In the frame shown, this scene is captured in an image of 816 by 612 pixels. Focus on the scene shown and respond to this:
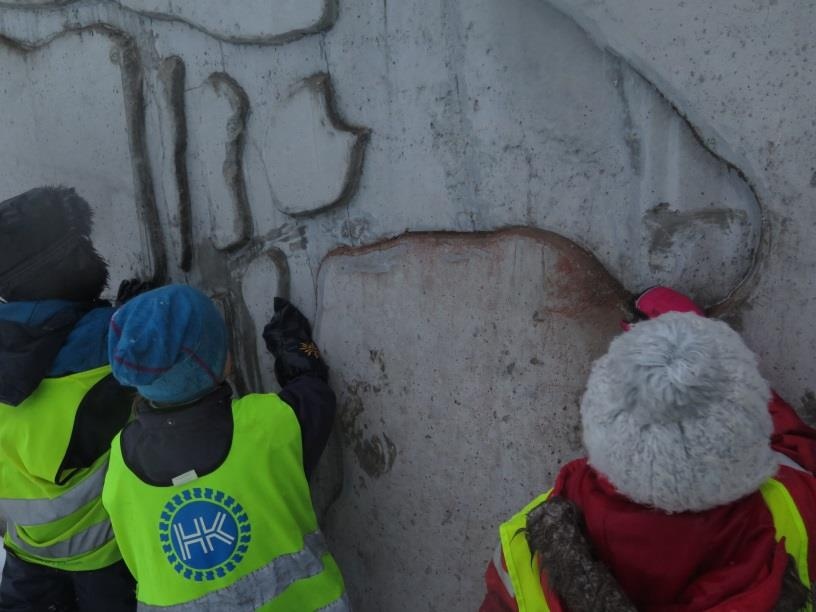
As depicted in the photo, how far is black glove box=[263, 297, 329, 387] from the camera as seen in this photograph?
1705mm

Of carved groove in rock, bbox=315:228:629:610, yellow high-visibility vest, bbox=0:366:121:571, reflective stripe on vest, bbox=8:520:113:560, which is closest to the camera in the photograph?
carved groove in rock, bbox=315:228:629:610

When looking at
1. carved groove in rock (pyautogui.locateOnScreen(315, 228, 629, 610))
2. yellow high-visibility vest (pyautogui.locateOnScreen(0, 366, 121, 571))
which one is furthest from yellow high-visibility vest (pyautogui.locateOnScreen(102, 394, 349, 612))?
carved groove in rock (pyautogui.locateOnScreen(315, 228, 629, 610))

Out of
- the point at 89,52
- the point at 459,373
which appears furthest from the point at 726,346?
the point at 89,52

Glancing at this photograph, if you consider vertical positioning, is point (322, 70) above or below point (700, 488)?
above

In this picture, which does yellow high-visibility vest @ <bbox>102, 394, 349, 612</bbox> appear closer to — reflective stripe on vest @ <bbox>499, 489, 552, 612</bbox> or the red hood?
reflective stripe on vest @ <bbox>499, 489, 552, 612</bbox>

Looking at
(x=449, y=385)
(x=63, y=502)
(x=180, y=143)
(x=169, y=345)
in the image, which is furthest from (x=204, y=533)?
(x=180, y=143)

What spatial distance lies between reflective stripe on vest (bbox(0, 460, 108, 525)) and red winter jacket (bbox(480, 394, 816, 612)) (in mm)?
1126

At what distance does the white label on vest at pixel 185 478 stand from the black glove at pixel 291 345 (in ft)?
1.37

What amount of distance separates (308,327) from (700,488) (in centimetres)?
113

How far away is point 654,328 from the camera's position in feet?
2.93

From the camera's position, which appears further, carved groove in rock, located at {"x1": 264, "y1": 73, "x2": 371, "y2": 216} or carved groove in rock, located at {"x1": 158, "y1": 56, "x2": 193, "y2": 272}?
carved groove in rock, located at {"x1": 158, "y1": 56, "x2": 193, "y2": 272}

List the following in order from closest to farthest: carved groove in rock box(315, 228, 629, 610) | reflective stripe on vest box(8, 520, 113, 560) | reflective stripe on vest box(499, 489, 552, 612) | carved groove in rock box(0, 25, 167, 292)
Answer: reflective stripe on vest box(499, 489, 552, 612), carved groove in rock box(315, 228, 629, 610), reflective stripe on vest box(8, 520, 113, 560), carved groove in rock box(0, 25, 167, 292)

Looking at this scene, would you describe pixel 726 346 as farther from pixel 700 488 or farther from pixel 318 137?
pixel 318 137

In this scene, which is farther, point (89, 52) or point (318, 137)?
point (89, 52)
